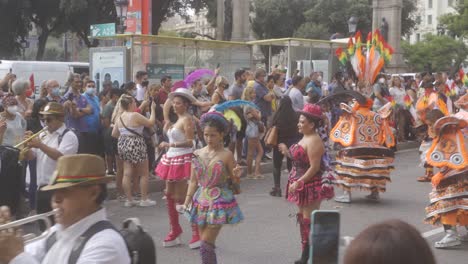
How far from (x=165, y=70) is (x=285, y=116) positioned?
19.7 feet

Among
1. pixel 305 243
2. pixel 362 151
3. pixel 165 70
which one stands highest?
pixel 165 70

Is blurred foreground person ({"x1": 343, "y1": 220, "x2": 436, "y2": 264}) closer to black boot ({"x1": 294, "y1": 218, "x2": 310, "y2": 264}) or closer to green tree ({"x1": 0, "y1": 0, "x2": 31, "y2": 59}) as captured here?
black boot ({"x1": 294, "y1": 218, "x2": 310, "y2": 264})

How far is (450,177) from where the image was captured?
709cm

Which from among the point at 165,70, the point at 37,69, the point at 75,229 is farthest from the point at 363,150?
the point at 37,69

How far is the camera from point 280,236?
7.72 meters

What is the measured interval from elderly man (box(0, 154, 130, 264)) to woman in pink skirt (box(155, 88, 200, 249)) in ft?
13.5

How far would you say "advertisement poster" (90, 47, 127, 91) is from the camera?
14703mm

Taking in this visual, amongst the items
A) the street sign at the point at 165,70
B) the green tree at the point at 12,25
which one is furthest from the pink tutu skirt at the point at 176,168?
the green tree at the point at 12,25

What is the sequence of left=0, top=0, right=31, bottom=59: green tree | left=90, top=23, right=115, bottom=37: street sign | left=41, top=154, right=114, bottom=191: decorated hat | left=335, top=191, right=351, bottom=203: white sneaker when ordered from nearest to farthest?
left=41, top=154, right=114, bottom=191: decorated hat → left=335, top=191, right=351, bottom=203: white sneaker → left=90, top=23, right=115, bottom=37: street sign → left=0, top=0, right=31, bottom=59: green tree

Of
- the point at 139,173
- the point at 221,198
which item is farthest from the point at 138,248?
the point at 139,173

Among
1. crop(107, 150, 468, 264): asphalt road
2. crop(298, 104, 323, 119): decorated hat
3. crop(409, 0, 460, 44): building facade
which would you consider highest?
crop(409, 0, 460, 44): building facade

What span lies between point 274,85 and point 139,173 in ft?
17.0

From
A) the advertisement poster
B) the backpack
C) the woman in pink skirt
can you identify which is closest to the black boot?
the woman in pink skirt

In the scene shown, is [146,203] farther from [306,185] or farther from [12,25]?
[12,25]
